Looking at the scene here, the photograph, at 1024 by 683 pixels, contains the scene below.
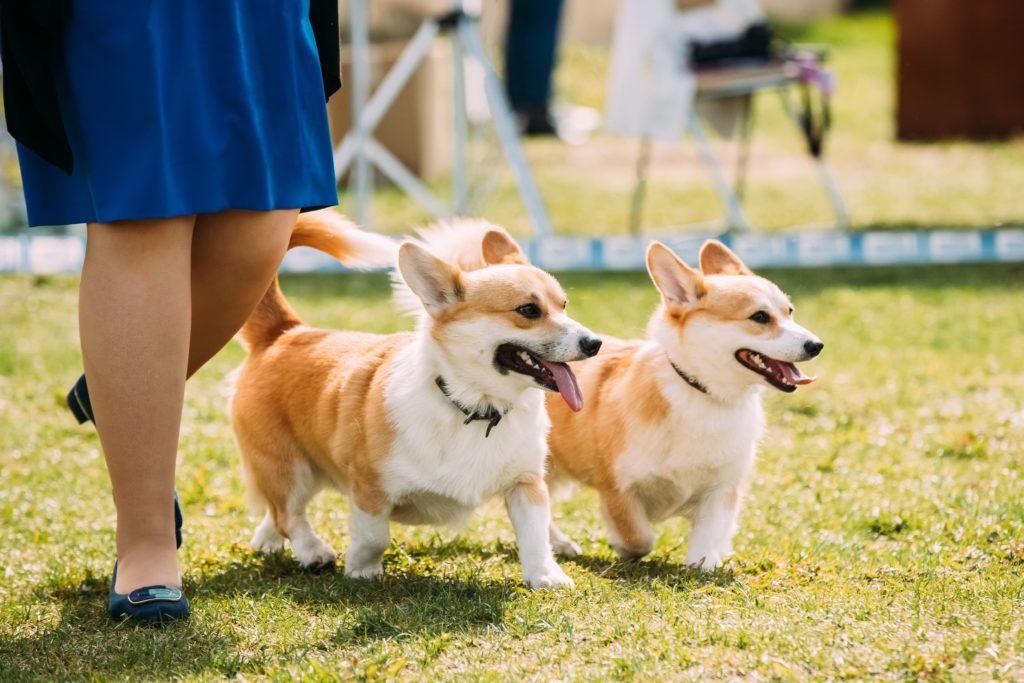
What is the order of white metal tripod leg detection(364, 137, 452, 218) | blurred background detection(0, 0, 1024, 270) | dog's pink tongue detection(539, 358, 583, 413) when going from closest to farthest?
dog's pink tongue detection(539, 358, 583, 413) → white metal tripod leg detection(364, 137, 452, 218) → blurred background detection(0, 0, 1024, 270)

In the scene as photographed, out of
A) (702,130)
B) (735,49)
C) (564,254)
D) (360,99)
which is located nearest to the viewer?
(564,254)

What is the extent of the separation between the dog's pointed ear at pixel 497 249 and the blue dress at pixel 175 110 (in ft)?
2.29

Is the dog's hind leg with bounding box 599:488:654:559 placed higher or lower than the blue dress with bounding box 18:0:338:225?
lower

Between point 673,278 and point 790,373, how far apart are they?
403 mm

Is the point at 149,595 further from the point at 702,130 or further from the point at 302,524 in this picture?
the point at 702,130

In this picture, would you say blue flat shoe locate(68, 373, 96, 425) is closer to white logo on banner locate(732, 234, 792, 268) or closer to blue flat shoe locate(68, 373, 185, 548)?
blue flat shoe locate(68, 373, 185, 548)

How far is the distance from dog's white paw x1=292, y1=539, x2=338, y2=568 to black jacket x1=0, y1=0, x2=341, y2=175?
3.81 ft

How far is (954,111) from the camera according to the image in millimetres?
12703

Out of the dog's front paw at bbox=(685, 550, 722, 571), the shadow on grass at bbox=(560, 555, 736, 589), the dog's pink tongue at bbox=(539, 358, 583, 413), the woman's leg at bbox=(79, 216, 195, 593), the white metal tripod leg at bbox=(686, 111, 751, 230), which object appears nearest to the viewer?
the woman's leg at bbox=(79, 216, 195, 593)

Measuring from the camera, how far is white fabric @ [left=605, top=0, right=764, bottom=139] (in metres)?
8.19

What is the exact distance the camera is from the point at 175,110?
Result: 8.99ft

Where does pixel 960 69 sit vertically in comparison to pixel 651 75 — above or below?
below

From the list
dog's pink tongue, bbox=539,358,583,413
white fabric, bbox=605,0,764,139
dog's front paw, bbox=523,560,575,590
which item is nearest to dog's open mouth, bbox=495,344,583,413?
dog's pink tongue, bbox=539,358,583,413

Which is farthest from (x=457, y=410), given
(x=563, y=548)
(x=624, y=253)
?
(x=624, y=253)
